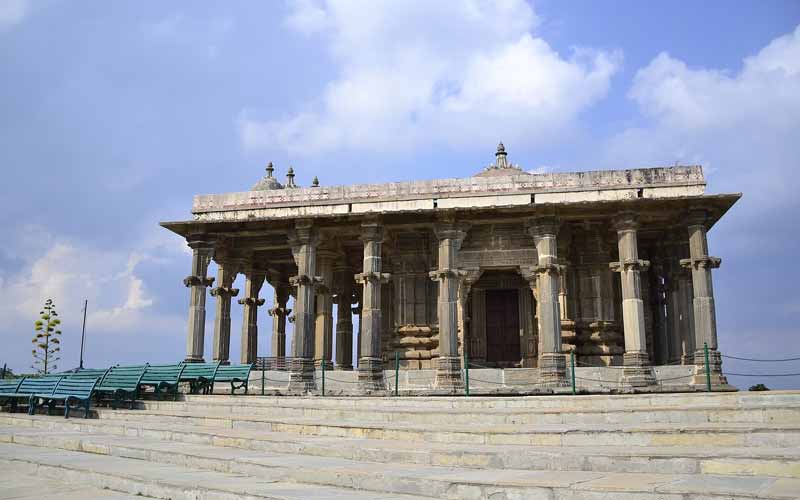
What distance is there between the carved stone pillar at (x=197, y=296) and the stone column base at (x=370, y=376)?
5.01m

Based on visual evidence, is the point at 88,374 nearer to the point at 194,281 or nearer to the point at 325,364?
the point at 194,281

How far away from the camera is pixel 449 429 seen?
383 inches

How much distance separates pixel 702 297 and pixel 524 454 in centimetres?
1358

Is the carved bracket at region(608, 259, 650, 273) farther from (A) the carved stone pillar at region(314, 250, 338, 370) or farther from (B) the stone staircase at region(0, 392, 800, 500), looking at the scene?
(A) the carved stone pillar at region(314, 250, 338, 370)

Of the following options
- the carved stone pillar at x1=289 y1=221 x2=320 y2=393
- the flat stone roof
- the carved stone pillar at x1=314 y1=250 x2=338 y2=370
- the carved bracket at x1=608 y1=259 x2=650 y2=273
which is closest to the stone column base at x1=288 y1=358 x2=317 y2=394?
the carved stone pillar at x1=289 y1=221 x2=320 y2=393

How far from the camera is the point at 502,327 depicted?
963 inches

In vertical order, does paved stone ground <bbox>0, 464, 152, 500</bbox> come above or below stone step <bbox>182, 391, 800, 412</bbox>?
below

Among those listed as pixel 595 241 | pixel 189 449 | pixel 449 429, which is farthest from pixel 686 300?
pixel 189 449

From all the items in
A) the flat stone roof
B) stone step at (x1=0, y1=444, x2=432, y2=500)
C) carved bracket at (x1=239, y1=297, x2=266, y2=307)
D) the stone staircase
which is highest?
the flat stone roof

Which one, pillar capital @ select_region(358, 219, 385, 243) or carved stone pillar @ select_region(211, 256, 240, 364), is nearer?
pillar capital @ select_region(358, 219, 385, 243)

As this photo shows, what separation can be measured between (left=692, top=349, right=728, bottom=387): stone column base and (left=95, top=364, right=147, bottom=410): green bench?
13915 millimetres

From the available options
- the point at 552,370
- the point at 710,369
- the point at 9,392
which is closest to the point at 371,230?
the point at 552,370

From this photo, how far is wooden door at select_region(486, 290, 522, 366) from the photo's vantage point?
954 inches

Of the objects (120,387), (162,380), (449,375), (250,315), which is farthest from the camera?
(250,315)
